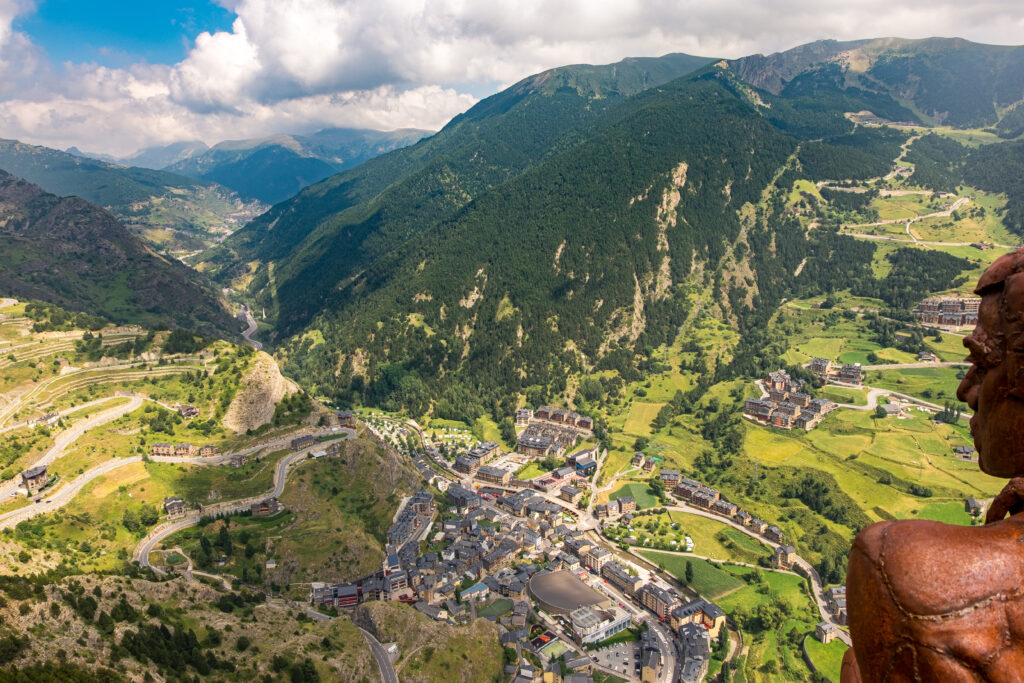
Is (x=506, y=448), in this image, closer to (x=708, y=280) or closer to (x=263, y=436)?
(x=263, y=436)

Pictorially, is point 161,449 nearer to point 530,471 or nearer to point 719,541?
point 530,471

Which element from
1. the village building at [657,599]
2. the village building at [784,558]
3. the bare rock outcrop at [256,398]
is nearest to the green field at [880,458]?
the village building at [784,558]

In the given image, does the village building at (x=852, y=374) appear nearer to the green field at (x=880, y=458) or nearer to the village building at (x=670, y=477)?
the green field at (x=880, y=458)

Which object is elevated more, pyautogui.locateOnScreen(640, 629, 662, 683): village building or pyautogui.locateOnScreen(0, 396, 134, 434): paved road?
pyautogui.locateOnScreen(0, 396, 134, 434): paved road

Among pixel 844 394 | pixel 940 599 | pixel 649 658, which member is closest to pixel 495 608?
pixel 649 658

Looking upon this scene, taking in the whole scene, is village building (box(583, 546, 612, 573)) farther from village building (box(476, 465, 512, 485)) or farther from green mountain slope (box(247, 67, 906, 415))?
green mountain slope (box(247, 67, 906, 415))

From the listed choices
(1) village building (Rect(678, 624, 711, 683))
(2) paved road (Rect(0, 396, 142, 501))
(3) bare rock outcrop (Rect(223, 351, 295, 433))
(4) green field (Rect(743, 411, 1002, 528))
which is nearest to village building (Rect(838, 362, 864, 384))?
(4) green field (Rect(743, 411, 1002, 528))

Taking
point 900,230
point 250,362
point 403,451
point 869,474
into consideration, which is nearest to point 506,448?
point 403,451
